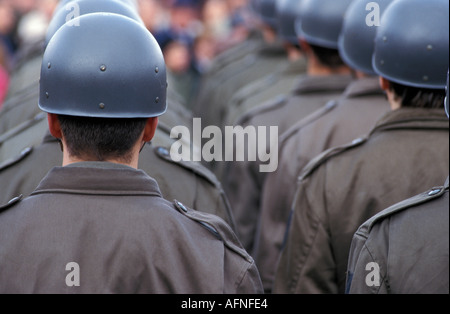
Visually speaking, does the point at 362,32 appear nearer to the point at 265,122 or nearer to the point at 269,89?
the point at 265,122

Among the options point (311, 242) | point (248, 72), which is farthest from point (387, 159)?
point (248, 72)

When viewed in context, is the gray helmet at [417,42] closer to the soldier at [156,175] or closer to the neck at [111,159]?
the soldier at [156,175]

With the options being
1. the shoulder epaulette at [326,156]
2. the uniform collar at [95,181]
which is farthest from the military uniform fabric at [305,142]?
the uniform collar at [95,181]

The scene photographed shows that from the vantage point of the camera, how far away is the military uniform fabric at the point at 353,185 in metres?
4.45

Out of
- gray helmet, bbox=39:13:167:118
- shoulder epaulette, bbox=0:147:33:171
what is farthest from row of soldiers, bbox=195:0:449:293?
shoulder epaulette, bbox=0:147:33:171

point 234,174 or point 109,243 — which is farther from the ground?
point 109,243

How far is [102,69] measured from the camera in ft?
11.1

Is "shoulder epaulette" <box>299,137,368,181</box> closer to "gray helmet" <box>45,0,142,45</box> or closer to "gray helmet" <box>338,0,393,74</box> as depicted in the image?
"gray helmet" <box>338,0,393,74</box>

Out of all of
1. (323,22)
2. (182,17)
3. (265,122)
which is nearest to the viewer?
(323,22)

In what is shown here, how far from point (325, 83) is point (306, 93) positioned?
234 mm

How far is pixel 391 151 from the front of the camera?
449cm

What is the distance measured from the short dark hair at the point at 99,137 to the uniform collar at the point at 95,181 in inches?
2.7

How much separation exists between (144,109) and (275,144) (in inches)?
113

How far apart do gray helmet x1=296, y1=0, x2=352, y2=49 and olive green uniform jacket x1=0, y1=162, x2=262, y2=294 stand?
3.18 meters
